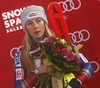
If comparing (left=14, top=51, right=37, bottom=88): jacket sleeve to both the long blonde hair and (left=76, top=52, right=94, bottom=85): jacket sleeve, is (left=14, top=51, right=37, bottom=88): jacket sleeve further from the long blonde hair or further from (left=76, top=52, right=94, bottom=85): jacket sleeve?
(left=76, top=52, right=94, bottom=85): jacket sleeve

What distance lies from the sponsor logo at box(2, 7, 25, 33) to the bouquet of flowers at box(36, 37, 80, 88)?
120 centimetres

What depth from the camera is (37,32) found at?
1.86 m

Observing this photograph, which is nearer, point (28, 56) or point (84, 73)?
point (84, 73)

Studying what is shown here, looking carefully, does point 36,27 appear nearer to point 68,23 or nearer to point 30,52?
point 30,52

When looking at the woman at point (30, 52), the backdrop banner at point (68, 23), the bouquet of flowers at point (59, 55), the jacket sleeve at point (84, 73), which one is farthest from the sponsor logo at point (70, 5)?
the bouquet of flowers at point (59, 55)

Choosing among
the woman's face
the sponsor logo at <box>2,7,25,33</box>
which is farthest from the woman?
the sponsor logo at <box>2,7,25,33</box>

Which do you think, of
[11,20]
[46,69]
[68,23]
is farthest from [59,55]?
[11,20]

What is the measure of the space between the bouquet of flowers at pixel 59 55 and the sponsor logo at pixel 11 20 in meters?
1.20

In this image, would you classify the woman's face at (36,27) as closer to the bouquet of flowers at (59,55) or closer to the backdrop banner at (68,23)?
the bouquet of flowers at (59,55)

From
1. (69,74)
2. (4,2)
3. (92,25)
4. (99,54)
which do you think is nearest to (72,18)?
(92,25)

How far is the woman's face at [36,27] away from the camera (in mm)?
1857

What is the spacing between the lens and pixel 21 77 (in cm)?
185

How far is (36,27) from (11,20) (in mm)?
966

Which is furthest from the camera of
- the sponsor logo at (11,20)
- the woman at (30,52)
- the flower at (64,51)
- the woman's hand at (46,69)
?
the sponsor logo at (11,20)
